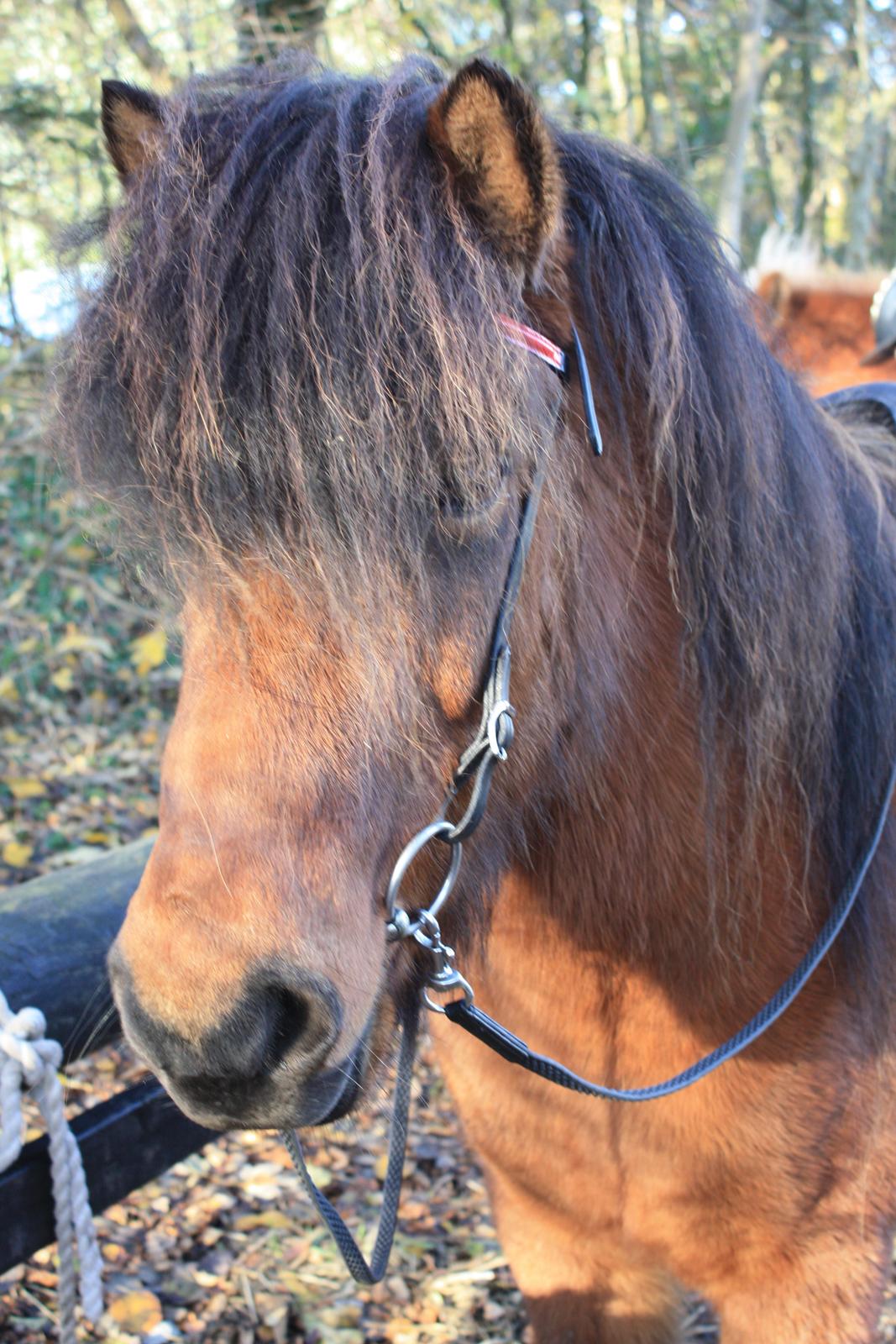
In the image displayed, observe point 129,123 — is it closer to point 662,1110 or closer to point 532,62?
point 662,1110

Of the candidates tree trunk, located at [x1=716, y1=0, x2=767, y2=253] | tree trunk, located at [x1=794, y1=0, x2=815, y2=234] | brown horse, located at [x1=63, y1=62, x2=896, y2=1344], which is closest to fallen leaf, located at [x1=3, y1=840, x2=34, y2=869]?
brown horse, located at [x1=63, y1=62, x2=896, y2=1344]

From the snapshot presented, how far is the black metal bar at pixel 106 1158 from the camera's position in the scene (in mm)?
1812

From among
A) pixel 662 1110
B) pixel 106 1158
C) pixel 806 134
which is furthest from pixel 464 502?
pixel 806 134

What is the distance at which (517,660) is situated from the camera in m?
1.36

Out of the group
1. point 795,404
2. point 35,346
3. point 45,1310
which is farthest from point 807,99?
point 45,1310

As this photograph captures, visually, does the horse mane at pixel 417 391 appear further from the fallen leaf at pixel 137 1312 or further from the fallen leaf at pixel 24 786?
the fallen leaf at pixel 24 786

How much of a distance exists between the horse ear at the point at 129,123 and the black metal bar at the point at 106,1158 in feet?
5.50

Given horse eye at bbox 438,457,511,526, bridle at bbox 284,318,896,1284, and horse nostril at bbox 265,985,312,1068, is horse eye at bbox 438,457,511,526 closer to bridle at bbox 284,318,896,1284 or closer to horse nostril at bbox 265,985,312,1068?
bridle at bbox 284,318,896,1284

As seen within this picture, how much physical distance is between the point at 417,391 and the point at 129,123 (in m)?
0.75

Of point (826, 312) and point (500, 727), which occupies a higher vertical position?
point (826, 312)

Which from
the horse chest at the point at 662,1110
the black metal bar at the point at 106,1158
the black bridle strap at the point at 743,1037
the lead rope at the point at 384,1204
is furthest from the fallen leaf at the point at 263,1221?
the black bridle strap at the point at 743,1037

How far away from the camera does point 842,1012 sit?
1750 mm

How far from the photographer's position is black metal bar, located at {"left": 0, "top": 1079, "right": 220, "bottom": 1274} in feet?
5.94

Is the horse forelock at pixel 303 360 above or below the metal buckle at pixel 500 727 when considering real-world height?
above
